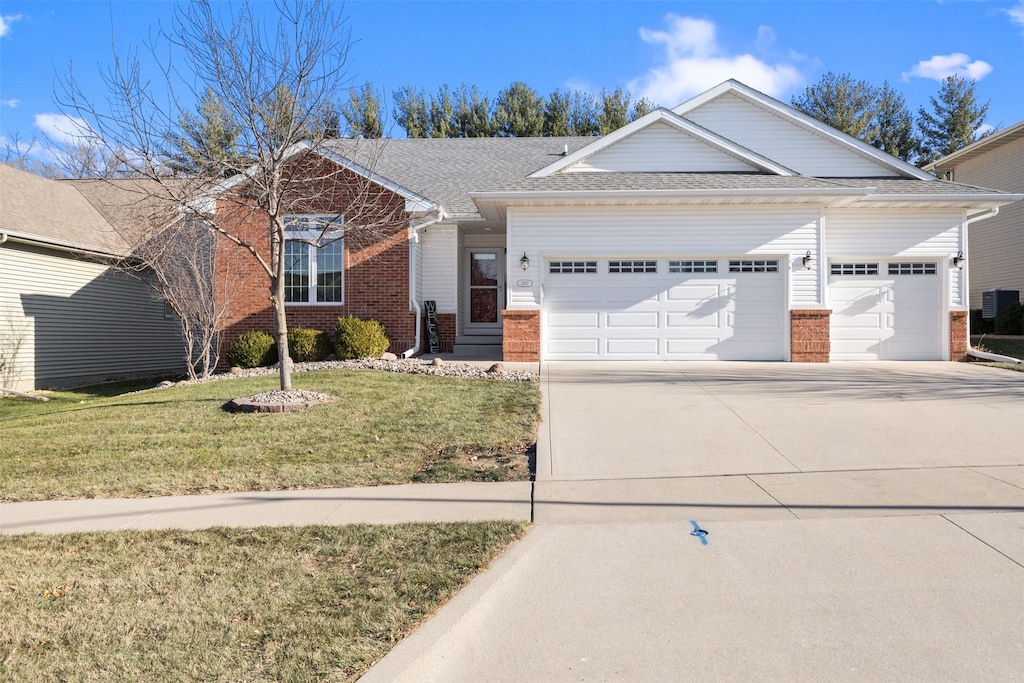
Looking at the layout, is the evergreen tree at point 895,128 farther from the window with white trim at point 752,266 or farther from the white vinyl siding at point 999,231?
the window with white trim at point 752,266

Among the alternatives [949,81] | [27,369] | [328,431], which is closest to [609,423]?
[328,431]

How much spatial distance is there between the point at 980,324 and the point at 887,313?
928 centimetres

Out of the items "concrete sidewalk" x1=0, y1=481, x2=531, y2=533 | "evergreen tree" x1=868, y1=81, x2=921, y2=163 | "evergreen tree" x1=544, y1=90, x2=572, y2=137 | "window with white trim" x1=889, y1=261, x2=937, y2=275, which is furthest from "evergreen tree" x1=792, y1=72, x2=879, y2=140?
"concrete sidewalk" x1=0, y1=481, x2=531, y2=533

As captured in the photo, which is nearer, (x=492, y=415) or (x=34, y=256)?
(x=492, y=415)

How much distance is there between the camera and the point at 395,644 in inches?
135

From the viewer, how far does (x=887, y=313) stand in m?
15.2

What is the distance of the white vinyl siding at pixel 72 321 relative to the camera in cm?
1512

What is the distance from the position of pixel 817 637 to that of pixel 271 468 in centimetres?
539

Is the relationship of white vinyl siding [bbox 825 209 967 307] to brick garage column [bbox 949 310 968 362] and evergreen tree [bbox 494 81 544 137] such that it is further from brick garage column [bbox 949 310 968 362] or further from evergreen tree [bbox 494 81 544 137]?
evergreen tree [bbox 494 81 544 137]

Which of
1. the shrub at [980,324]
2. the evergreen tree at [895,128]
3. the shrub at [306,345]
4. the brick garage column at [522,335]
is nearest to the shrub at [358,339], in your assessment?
the shrub at [306,345]

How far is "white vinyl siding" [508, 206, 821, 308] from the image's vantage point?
47.9 ft

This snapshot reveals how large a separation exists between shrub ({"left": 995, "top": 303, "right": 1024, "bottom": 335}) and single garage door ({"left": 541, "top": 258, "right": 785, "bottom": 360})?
969 centimetres

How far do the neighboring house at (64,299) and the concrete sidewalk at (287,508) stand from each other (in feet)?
36.7

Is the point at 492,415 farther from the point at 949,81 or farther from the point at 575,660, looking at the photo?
the point at 949,81
